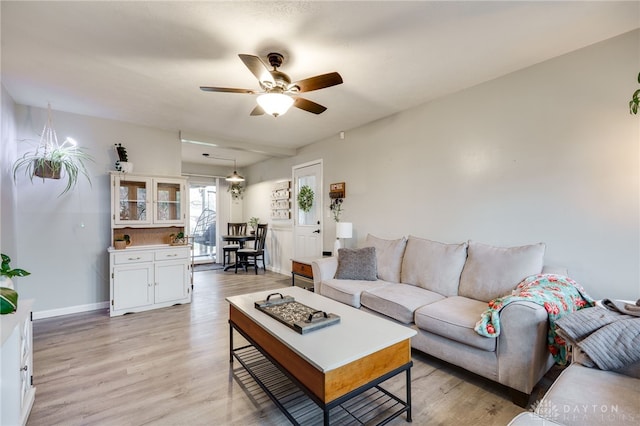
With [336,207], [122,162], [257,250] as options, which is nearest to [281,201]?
[257,250]

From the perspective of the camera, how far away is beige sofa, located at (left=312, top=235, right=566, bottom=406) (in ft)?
5.83

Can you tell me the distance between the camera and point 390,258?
129 inches

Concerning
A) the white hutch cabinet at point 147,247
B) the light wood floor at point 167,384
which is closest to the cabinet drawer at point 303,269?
the light wood floor at point 167,384

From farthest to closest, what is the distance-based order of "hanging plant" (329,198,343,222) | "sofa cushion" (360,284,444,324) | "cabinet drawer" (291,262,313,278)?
"hanging plant" (329,198,343,222), "cabinet drawer" (291,262,313,278), "sofa cushion" (360,284,444,324)

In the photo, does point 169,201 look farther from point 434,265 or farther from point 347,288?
point 434,265

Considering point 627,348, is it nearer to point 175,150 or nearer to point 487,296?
point 487,296

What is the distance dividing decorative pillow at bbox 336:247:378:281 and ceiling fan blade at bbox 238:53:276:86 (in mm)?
2077

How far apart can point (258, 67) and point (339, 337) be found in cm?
181

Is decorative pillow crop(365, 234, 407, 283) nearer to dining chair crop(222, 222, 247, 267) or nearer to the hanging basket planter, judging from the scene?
the hanging basket planter

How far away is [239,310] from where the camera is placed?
2.15 metres

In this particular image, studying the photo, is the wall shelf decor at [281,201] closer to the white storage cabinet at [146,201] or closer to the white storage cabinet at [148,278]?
the white storage cabinet at [146,201]

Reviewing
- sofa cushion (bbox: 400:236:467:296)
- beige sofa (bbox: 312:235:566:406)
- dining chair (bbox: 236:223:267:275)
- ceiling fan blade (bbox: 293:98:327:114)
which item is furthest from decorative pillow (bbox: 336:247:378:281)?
dining chair (bbox: 236:223:267:275)

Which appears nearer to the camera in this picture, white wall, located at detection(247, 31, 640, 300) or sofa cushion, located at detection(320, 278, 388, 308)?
white wall, located at detection(247, 31, 640, 300)

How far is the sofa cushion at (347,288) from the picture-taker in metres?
2.93
